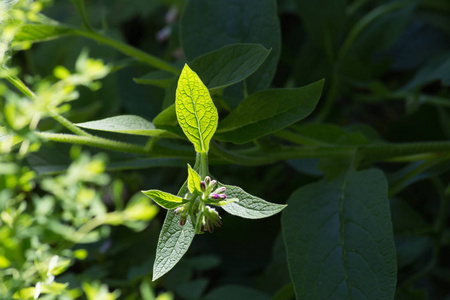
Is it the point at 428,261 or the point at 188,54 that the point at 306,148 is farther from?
the point at 428,261

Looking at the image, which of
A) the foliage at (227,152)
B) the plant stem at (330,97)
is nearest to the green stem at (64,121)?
the foliage at (227,152)

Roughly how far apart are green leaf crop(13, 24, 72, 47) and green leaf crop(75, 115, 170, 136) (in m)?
0.17

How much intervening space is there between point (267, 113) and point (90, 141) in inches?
6.7

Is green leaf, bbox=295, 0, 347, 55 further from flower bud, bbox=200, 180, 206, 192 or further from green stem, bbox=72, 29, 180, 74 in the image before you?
flower bud, bbox=200, 180, 206, 192

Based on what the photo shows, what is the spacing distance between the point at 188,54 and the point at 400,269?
1.51 feet

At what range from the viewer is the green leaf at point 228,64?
474 mm

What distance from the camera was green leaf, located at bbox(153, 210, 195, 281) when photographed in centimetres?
41

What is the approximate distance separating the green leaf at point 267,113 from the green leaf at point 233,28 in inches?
4.1

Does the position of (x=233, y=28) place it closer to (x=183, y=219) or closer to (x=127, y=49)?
(x=127, y=49)

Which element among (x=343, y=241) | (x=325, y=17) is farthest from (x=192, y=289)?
(x=325, y=17)

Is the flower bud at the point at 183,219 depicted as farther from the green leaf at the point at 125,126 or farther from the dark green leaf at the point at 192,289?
the dark green leaf at the point at 192,289

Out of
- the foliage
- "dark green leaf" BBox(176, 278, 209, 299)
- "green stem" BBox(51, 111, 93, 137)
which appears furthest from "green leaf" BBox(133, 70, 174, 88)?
"dark green leaf" BBox(176, 278, 209, 299)

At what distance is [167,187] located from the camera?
3.20 ft

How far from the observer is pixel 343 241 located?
1.80 feet
